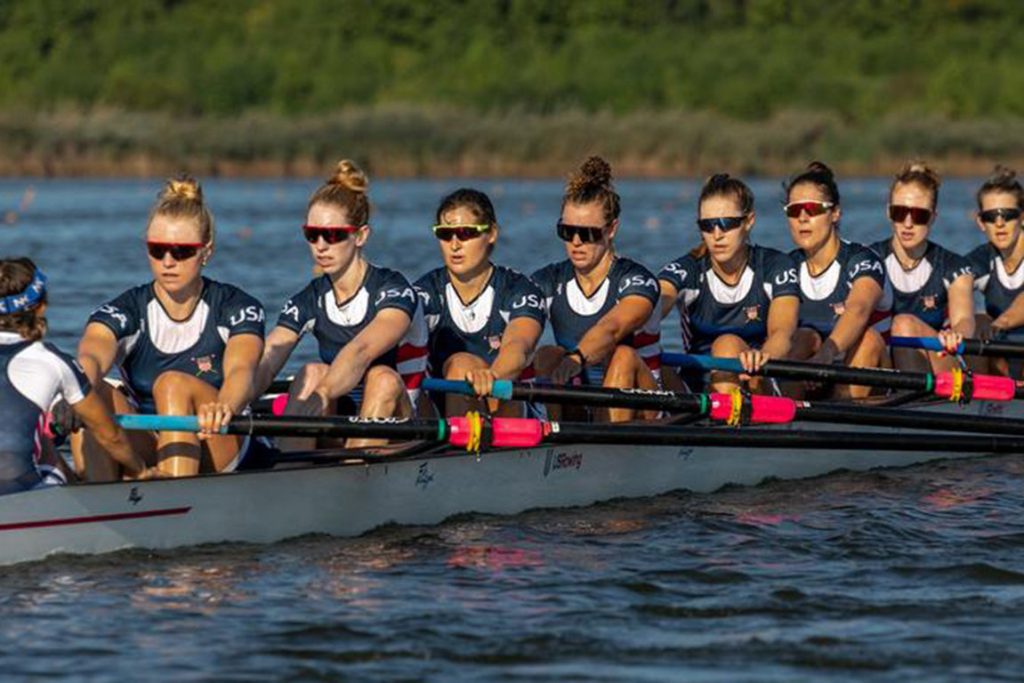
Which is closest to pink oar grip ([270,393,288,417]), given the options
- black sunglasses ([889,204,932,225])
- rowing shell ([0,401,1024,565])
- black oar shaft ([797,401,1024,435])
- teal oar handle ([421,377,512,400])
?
teal oar handle ([421,377,512,400])

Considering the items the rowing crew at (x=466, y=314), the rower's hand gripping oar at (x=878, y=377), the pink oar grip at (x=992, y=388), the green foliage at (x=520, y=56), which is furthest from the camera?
the green foliage at (x=520, y=56)

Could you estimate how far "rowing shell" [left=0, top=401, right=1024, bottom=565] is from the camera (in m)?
7.85

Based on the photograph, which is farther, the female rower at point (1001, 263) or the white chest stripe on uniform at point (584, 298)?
the female rower at point (1001, 263)

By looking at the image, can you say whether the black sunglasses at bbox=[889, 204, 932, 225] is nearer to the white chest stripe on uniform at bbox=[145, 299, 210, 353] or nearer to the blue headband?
the white chest stripe on uniform at bbox=[145, 299, 210, 353]

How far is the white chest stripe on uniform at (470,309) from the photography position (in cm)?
974

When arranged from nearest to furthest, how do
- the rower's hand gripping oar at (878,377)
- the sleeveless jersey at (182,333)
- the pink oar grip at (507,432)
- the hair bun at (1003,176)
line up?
the sleeveless jersey at (182,333) < the pink oar grip at (507,432) < the rower's hand gripping oar at (878,377) < the hair bun at (1003,176)

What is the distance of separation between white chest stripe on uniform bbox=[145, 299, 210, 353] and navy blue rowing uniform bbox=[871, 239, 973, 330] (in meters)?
4.82

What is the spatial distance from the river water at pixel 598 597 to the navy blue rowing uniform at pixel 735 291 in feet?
2.73

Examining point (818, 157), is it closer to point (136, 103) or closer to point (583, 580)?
point (136, 103)

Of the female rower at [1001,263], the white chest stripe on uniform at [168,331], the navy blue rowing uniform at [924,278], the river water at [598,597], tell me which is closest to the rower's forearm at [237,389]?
the white chest stripe on uniform at [168,331]

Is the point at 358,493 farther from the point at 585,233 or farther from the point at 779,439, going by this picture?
the point at 779,439

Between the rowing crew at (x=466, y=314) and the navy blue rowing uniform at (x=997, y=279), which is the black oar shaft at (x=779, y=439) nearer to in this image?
the rowing crew at (x=466, y=314)

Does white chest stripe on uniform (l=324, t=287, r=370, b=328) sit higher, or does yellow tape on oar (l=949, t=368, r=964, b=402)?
white chest stripe on uniform (l=324, t=287, r=370, b=328)

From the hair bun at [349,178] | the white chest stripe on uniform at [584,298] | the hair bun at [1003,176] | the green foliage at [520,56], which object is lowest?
the white chest stripe on uniform at [584,298]
